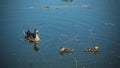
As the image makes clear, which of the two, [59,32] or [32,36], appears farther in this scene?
[59,32]

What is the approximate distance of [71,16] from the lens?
18188mm

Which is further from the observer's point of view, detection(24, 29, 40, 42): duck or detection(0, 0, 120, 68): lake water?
detection(24, 29, 40, 42): duck

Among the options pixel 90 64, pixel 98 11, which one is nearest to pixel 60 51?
pixel 90 64

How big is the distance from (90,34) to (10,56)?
14.3ft

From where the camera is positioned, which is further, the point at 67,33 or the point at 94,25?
the point at 94,25

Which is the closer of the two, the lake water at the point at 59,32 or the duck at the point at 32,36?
the lake water at the point at 59,32

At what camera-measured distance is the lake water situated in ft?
41.3

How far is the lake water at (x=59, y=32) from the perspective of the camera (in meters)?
12.6

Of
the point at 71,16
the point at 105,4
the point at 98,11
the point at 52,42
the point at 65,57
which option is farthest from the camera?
the point at 105,4

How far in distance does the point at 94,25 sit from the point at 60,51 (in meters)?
3.92

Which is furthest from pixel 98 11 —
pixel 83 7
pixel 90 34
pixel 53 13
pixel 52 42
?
pixel 52 42

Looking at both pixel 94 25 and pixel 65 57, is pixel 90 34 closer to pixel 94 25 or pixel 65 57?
pixel 94 25

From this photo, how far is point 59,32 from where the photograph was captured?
1552 cm

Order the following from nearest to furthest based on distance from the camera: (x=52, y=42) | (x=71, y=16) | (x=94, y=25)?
1. (x=52, y=42)
2. (x=94, y=25)
3. (x=71, y=16)
